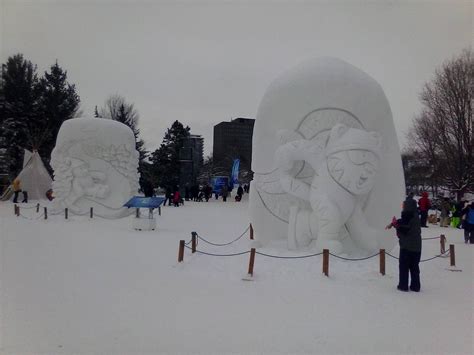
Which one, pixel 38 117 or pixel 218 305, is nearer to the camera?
pixel 218 305

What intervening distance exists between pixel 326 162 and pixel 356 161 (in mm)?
664

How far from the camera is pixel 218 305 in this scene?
504cm

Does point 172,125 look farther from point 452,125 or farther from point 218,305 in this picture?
point 218,305

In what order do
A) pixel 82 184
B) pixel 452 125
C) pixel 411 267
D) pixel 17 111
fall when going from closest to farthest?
pixel 411 267 → pixel 82 184 → pixel 452 125 → pixel 17 111

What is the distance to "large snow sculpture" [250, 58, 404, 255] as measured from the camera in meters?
7.70

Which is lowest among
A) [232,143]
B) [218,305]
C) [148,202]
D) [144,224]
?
[218,305]

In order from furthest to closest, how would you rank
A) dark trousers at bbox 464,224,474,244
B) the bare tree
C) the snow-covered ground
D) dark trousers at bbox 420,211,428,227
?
the bare tree
dark trousers at bbox 420,211,428,227
dark trousers at bbox 464,224,474,244
the snow-covered ground

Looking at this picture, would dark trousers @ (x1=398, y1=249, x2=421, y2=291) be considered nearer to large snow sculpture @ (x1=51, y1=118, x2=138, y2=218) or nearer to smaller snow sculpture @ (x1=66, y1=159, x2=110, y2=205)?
large snow sculpture @ (x1=51, y1=118, x2=138, y2=218)

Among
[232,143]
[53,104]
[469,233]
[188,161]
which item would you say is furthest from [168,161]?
[469,233]

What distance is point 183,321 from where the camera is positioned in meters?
4.44

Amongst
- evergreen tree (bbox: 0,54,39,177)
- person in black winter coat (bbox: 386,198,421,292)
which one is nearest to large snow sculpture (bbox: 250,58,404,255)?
person in black winter coat (bbox: 386,198,421,292)

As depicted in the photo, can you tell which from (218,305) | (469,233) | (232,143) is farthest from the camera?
(232,143)

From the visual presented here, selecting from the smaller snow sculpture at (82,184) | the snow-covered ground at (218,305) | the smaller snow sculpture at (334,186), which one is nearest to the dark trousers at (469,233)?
the snow-covered ground at (218,305)

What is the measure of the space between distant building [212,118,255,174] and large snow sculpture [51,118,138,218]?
83.8ft
